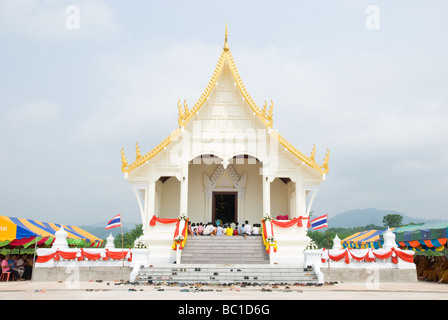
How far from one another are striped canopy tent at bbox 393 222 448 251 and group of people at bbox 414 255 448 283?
520 mm

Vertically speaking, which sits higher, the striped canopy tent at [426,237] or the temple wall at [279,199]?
the temple wall at [279,199]

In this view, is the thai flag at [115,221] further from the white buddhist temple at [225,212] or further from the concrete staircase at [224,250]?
the concrete staircase at [224,250]

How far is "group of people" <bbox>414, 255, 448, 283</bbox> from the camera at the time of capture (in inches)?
543

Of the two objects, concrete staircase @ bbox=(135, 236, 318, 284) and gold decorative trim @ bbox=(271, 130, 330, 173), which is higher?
gold decorative trim @ bbox=(271, 130, 330, 173)

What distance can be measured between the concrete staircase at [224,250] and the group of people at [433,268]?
647 centimetres

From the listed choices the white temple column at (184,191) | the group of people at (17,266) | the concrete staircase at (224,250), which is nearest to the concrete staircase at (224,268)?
the concrete staircase at (224,250)

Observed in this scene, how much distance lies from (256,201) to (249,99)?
5328 mm

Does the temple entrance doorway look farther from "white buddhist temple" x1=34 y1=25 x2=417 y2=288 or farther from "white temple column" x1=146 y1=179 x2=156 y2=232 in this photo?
"white temple column" x1=146 y1=179 x2=156 y2=232

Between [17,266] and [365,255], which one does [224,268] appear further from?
[17,266]

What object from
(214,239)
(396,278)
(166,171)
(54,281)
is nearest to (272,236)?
(214,239)

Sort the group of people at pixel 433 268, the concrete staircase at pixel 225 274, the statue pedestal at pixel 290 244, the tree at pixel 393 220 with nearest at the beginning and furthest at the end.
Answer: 1. the concrete staircase at pixel 225 274
2. the group of people at pixel 433 268
3. the statue pedestal at pixel 290 244
4. the tree at pixel 393 220

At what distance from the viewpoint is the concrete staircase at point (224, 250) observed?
44.8ft

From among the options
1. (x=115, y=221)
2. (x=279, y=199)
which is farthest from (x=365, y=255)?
(x=115, y=221)

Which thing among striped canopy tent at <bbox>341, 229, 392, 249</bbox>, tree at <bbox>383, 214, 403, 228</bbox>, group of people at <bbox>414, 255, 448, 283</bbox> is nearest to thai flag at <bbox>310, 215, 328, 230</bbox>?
group of people at <bbox>414, 255, 448, 283</bbox>
